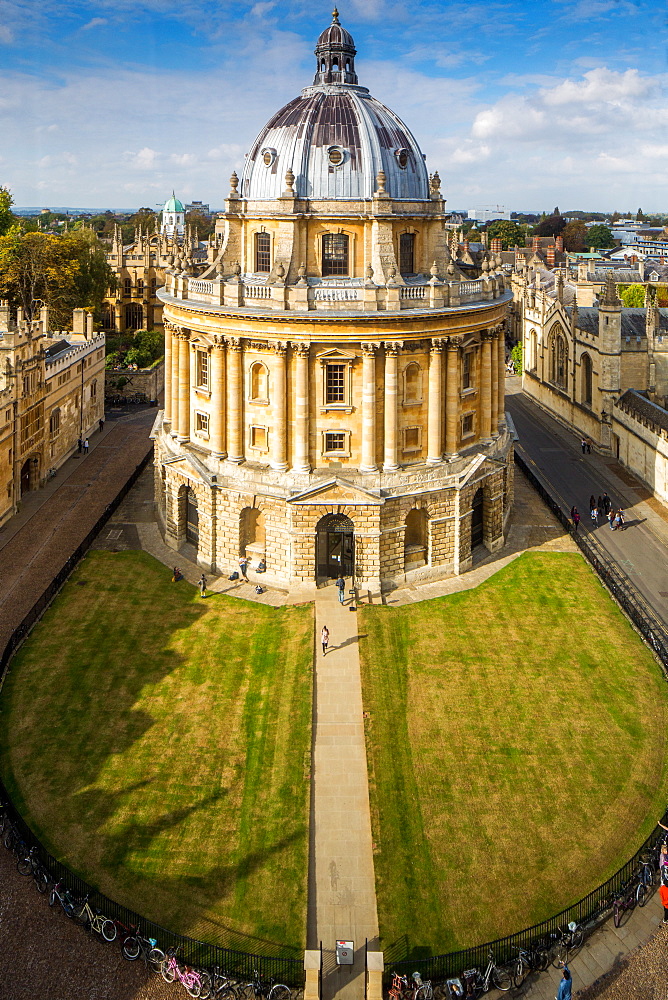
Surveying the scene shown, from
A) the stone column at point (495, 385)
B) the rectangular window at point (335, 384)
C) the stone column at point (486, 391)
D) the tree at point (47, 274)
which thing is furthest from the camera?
the tree at point (47, 274)

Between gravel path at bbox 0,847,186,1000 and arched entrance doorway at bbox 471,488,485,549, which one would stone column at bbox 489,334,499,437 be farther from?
gravel path at bbox 0,847,186,1000

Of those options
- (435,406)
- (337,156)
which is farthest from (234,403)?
(337,156)

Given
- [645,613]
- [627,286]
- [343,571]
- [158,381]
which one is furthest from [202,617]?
[627,286]

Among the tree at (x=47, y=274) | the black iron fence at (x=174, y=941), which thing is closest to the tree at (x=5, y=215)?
the tree at (x=47, y=274)

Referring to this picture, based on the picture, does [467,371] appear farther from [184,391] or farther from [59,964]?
[59,964]

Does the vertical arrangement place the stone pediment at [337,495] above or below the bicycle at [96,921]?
above

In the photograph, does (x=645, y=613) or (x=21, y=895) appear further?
(x=645, y=613)

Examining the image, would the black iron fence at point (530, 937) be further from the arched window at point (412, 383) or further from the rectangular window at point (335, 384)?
the rectangular window at point (335, 384)

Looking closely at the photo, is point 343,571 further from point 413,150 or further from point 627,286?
point 627,286
